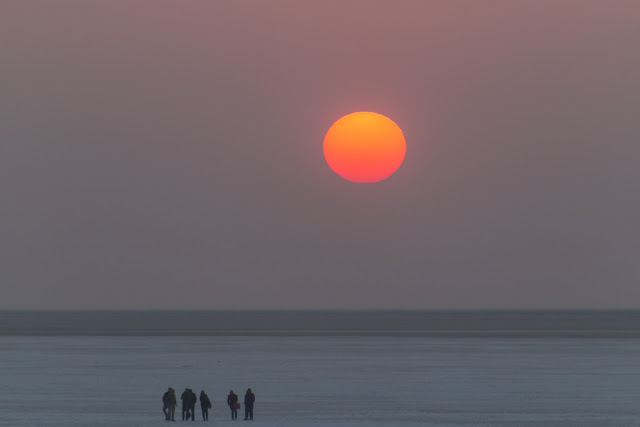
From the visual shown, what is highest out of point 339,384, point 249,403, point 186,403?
point 339,384

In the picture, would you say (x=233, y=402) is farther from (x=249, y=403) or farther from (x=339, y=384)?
(x=339, y=384)

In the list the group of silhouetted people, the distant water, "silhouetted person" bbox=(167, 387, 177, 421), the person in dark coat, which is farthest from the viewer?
the distant water

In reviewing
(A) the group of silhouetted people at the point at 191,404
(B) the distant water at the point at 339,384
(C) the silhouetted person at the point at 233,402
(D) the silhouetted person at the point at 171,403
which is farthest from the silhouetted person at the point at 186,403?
(C) the silhouetted person at the point at 233,402

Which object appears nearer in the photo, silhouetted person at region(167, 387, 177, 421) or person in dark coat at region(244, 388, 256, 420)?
silhouetted person at region(167, 387, 177, 421)

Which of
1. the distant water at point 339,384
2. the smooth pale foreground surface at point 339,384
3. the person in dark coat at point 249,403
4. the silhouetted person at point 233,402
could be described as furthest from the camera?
the smooth pale foreground surface at point 339,384

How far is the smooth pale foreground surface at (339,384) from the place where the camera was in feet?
117

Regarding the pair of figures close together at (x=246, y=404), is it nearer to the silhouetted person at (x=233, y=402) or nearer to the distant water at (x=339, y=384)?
the silhouetted person at (x=233, y=402)

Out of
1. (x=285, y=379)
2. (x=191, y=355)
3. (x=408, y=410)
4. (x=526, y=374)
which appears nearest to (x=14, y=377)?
→ (x=285, y=379)

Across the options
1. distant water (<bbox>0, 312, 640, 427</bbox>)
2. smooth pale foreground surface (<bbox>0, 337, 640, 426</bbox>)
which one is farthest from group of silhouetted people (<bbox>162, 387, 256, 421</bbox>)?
smooth pale foreground surface (<bbox>0, 337, 640, 426</bbox>)

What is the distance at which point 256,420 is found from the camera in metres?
34.3

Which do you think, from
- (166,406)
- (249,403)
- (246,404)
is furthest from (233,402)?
(166,406)

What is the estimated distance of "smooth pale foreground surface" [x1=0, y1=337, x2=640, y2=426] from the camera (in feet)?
117

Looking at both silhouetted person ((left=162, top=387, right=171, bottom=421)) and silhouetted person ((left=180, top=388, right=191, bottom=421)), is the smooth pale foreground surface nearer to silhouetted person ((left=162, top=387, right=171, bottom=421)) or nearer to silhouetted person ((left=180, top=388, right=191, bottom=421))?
silhouetted person ((left=162, top=387, right=171, bottom=421))

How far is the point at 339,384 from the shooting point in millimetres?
46781
